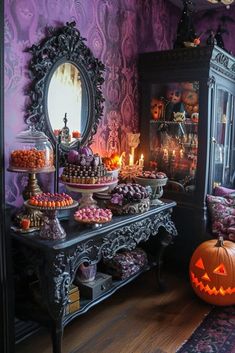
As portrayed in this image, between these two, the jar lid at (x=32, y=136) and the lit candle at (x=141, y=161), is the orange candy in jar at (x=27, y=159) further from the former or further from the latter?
the lit candle at (x=141, y=161)

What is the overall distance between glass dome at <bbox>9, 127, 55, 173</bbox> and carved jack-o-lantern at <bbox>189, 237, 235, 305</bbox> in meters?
1.44

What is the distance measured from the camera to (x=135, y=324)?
2.57 m

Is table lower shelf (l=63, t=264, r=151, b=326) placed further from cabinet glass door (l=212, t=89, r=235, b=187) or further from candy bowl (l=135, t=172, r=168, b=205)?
cabinet glass door (l=212, t=89, r=235, b=187)

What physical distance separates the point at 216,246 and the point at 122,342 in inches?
41.6

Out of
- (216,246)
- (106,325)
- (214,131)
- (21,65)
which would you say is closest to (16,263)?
(106,325)

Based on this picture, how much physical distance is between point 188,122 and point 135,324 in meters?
1.83

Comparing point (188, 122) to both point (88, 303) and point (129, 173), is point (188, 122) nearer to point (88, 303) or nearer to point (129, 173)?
point (129, 173)

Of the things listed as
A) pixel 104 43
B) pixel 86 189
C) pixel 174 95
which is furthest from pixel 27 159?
pixel 174 95

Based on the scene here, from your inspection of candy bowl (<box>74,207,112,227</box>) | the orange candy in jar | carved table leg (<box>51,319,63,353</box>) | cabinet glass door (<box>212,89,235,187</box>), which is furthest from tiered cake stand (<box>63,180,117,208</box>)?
cabinet glass door (<box>212,89,235,187</box>)

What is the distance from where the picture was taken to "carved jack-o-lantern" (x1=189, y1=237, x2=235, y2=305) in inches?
107

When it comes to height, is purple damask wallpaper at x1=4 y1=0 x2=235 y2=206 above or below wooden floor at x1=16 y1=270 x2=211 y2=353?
above

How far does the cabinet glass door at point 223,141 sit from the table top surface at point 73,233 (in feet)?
4.21

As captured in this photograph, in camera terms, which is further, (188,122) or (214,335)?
(188,122)

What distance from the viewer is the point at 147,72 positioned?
3.45 meters
